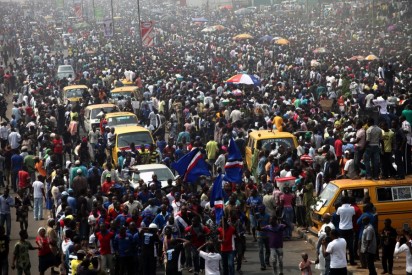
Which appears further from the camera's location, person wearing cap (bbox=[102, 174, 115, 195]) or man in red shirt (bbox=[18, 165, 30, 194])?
man in red shirt (bbox=[18, 165, 30, 194])

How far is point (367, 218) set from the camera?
1916 centimetres

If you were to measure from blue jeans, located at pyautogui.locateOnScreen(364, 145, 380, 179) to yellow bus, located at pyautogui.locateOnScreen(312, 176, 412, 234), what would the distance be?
0.43m

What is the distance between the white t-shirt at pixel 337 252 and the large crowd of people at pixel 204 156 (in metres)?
0.02

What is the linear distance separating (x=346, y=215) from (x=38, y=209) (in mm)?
8656

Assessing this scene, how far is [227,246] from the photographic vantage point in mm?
18984

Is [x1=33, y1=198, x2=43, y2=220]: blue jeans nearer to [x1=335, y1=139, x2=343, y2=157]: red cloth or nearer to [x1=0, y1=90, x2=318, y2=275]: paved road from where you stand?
[x1=0, y1=90, x2=318, y2=275]: paved road

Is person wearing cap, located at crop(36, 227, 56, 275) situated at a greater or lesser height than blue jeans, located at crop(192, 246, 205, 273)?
greater

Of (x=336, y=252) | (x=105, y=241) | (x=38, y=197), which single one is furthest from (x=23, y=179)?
(x=336, y=252)

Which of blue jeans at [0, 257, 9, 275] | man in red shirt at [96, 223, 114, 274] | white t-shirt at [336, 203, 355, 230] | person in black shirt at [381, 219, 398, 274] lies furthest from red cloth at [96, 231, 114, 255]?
person in black shirt at [381, 219, 398, 274]

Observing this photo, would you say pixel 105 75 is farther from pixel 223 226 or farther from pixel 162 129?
pixel 223 226

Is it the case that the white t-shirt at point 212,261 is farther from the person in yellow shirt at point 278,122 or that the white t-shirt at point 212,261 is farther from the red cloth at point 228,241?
the person in yellow shirt at point 278,122

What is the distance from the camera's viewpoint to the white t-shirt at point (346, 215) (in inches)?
782

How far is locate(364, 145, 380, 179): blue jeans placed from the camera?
71.1 ft

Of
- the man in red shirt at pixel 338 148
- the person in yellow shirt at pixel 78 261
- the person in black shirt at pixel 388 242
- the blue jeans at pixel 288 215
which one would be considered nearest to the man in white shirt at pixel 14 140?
the man in red shirt at pixel 338 148
